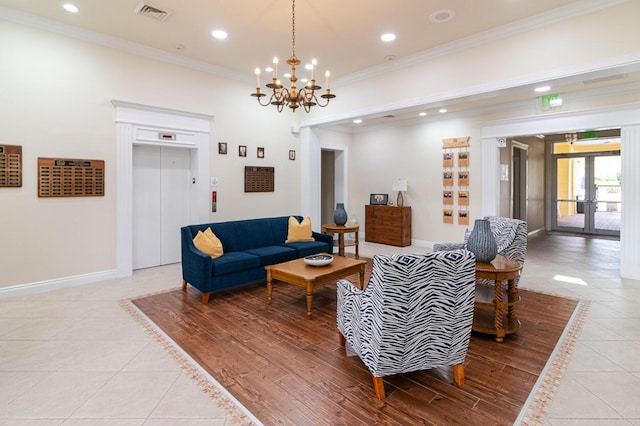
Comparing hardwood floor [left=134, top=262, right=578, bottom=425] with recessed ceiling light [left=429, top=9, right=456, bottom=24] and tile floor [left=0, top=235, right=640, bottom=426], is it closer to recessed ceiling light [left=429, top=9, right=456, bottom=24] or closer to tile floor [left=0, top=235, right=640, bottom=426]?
tile floor [left=0, top=235, right=640, bottom=426]

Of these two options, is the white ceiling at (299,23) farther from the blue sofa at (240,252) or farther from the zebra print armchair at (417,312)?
the zebra print armchair at (417,312)

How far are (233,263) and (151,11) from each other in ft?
10.3

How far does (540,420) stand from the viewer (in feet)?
6.53

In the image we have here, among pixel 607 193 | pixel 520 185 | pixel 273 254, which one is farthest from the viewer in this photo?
pixel 607 193

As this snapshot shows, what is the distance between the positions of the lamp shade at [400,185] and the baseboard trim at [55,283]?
19.0 feet

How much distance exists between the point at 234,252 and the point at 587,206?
9.72 metres

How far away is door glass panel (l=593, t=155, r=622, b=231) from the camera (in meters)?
8.99

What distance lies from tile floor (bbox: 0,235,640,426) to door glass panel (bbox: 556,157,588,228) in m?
6.01

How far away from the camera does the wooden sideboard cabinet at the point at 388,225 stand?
7.54 m

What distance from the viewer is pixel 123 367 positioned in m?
2.61

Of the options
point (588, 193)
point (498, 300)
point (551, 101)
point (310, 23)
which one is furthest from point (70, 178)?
point (588, 193)

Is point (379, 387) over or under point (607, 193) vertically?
under

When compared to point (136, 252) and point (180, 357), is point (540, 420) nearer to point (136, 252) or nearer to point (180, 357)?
point (180, 357)

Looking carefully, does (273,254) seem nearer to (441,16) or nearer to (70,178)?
(70,178)
